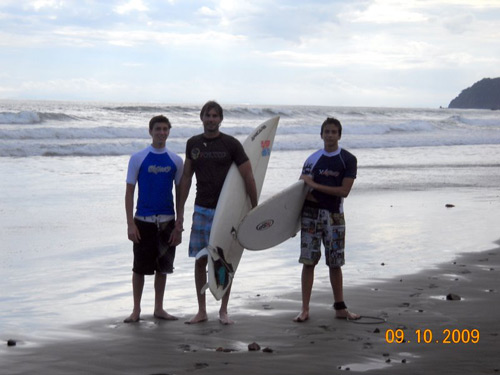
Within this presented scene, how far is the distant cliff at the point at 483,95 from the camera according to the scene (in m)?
156

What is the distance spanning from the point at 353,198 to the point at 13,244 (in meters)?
6.09

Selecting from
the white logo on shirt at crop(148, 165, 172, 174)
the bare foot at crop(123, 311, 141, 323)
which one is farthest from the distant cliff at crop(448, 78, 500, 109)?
the bare foot at crop(123, 311, 141, 323)

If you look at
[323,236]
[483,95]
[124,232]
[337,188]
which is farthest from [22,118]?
[483,95]

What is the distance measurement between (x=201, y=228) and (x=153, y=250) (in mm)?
411

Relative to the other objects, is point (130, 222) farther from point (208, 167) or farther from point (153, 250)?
point (208, 167)

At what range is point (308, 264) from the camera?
5590 millimetres

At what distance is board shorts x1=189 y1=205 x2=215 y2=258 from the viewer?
5.55m

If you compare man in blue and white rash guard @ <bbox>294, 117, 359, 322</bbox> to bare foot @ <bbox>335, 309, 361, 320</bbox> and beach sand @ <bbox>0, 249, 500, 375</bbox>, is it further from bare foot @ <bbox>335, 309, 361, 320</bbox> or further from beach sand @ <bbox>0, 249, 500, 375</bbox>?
beach sand @ <bbox>0, 249, 500, 375</bbox>

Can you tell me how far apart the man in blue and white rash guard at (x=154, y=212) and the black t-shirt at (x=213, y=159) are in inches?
8.8

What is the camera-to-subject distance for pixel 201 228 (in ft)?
18.3

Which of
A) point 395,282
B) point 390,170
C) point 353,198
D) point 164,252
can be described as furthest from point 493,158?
point 164,252

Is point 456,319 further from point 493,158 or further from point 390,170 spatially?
point 493,158
